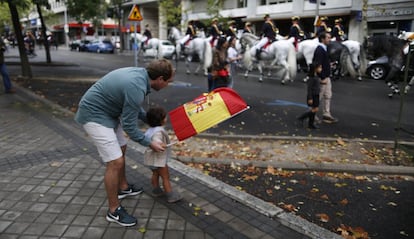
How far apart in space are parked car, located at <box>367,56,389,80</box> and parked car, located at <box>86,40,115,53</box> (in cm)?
3119

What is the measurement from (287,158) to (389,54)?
363 inches

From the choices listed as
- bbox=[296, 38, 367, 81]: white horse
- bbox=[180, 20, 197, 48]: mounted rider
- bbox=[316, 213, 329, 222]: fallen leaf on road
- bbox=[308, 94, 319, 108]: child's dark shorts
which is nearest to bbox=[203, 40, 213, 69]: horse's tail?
bbox=[180, 20, 197, 48]: mounted rider

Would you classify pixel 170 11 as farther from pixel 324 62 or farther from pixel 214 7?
pixel 324 62

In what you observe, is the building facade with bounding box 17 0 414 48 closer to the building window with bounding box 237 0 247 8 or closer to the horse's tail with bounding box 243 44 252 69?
the building window with bounding box 237 0 247 8

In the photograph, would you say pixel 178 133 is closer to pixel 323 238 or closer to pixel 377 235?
pixel 323 238

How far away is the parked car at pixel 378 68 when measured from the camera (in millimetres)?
17344

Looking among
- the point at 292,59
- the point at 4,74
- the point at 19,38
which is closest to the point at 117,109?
the point at 4,74

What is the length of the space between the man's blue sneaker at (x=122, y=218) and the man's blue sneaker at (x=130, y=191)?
0.55m

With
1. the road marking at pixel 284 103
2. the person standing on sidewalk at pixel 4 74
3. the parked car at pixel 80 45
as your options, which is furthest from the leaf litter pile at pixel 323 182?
the parked car at pixel 80 45

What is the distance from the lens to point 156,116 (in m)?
3.85

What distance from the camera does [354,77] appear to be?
1736cm

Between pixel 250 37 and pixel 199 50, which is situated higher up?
pixel 250 37

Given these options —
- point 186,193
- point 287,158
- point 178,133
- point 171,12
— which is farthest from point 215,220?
point 171,12

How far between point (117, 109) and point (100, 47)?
134 feet
